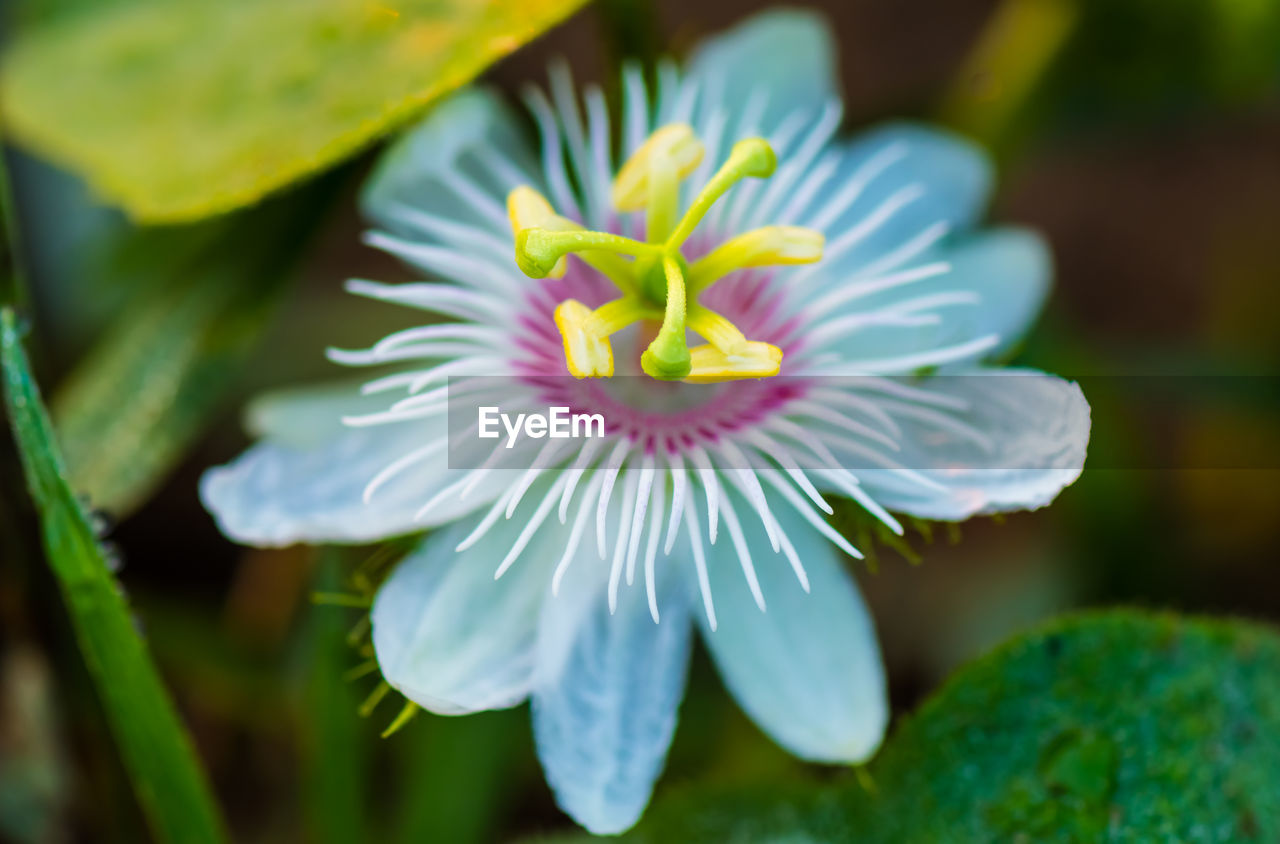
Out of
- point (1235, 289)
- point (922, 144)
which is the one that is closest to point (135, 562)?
point (922, 144)

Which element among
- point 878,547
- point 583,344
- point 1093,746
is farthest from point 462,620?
point 878,547

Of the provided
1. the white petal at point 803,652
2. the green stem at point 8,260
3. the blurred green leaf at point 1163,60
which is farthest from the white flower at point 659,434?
the blurred green leaf at point 1163,60

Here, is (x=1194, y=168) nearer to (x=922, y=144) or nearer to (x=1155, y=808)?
(x=922, y=144)

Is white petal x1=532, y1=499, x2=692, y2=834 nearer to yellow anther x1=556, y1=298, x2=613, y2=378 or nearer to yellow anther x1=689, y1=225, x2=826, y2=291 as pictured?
yellow anther x1=556, y1=298, x2=613, y2=378

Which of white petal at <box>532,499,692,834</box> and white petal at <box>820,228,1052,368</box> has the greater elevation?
white petal at <box>820,228,1052,368</box>

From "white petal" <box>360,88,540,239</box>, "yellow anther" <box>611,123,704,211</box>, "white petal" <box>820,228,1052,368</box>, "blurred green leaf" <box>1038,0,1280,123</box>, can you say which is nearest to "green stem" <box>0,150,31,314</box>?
"white petal" <box>360,88,540,239</box>

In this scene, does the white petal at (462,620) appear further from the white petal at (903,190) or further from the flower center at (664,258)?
the white petal at (903,190)

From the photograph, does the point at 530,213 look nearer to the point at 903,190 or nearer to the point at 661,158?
the point at 661,158
